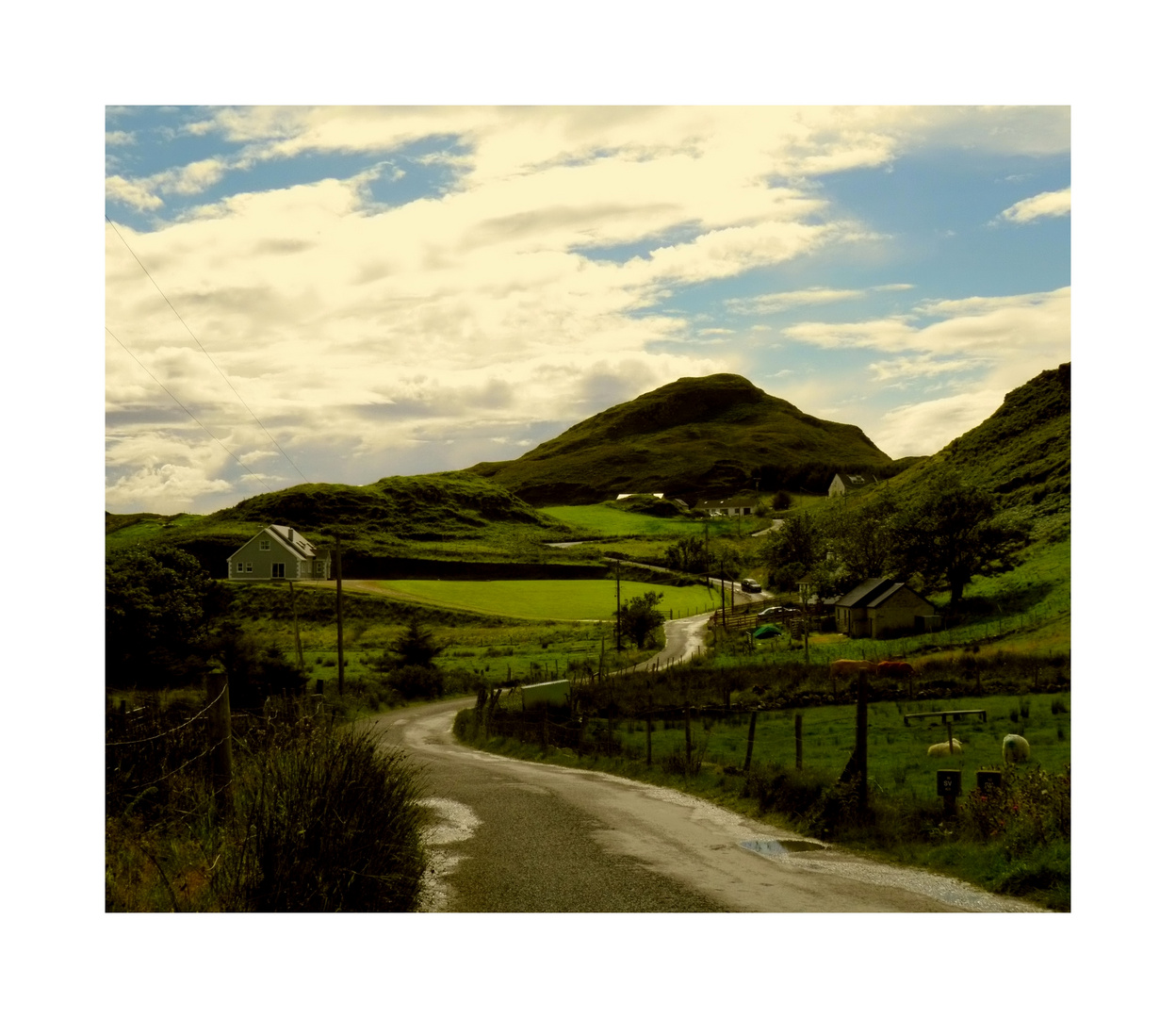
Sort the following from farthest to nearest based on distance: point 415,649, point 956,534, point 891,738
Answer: point 415,649
point 956,534
point 891,738

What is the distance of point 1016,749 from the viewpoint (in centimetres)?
2431

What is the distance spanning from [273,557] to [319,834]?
27572 millimetres

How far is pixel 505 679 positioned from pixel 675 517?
351 feet

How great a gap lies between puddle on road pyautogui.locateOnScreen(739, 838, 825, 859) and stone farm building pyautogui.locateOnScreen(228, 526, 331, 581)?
21278 millimetres

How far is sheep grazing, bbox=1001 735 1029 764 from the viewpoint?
78.9 feet

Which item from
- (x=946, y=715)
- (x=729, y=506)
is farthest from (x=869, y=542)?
(x=729, y=506)

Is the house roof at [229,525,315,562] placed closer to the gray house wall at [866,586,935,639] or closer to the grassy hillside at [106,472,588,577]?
the grassy hillside at [106,472,588,577]

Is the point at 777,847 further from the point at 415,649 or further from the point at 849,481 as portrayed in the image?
the point at 849,481

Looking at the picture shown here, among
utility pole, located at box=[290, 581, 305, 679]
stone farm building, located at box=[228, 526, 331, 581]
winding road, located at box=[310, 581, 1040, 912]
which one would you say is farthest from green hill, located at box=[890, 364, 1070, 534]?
utility pole, located at box=[290, 581, 305, 679]

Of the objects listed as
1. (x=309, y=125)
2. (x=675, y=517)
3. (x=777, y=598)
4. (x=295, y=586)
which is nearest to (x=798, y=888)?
(x=309, y=125)

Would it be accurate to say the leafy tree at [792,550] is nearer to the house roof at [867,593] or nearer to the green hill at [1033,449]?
the house roof at [867,593]

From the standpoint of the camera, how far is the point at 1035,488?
3048 cm

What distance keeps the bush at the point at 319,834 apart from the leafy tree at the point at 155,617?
16.6 meters

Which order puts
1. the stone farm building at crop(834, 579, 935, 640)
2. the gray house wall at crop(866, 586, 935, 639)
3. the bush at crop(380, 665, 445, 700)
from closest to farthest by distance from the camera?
1. the bush at crop(380, 665, 445, 700)
2. the stone farm building at crop(834, 579, 935, 640)
3. the gray house wall at crop(866, 586, 935, 639)
